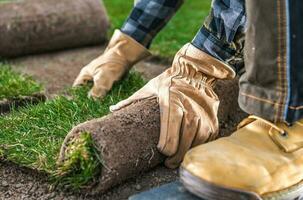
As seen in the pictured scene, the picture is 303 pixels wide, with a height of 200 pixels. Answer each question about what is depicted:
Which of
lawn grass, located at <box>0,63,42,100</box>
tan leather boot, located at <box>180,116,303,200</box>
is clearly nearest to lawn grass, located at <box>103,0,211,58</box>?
lawn grass, located at <box>0,63,42,100</box>

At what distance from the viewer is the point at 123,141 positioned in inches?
68.4

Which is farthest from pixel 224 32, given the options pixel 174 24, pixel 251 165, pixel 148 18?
pixel 174 24

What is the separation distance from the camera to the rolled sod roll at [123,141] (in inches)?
66.9

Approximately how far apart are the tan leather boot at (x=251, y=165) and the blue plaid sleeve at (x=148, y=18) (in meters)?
0.86

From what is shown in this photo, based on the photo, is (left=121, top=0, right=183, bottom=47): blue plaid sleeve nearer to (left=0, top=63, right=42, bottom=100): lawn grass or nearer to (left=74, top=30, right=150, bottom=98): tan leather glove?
(left=74, top=30, right=150, bottom=98): tan leather glove

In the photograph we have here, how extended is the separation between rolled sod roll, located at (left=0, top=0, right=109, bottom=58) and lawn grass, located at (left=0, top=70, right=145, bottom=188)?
817mm

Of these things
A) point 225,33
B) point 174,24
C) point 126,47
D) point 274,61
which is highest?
point 274,61

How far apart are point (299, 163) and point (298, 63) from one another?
0.29 metres

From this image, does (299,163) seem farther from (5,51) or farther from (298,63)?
(5,51)

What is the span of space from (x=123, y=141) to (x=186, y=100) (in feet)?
0.82

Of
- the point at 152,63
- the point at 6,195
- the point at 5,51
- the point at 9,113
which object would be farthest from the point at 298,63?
the point at 5,51

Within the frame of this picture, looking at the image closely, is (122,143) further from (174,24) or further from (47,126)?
(174,24)

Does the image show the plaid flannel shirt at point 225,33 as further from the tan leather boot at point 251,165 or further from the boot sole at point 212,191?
the boot sole at point 212,191

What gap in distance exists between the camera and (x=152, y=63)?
3152mm
